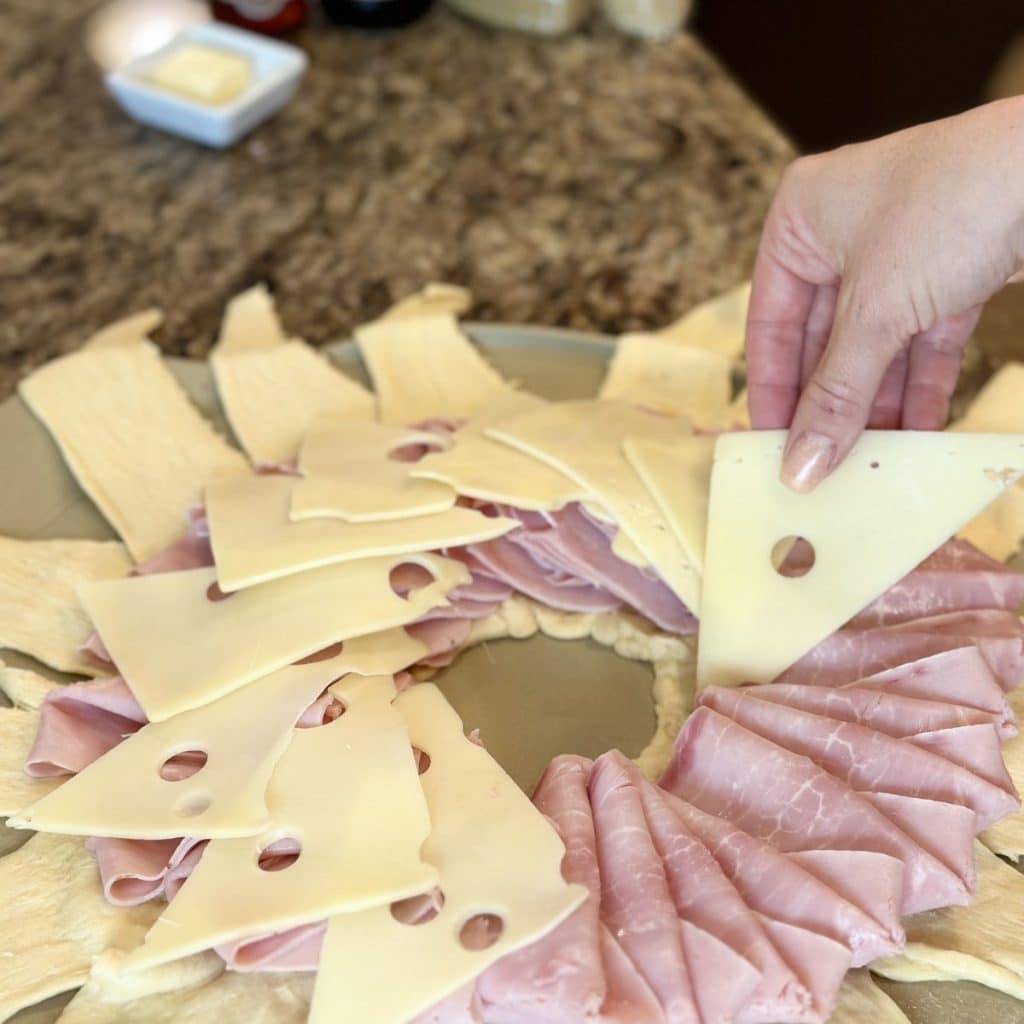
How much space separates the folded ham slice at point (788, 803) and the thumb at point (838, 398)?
14.1 inches

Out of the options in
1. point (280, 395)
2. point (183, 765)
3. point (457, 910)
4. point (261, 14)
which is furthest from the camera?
point (261, 14)

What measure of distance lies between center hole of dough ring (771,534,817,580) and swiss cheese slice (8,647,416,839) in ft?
2.12

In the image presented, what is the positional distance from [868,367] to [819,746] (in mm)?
485

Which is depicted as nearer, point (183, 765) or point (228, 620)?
point (183, 765)

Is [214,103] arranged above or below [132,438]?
above

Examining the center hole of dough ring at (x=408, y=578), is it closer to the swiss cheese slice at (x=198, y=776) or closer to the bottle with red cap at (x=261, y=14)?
the swiss cheese slice at (x=198, y=776)

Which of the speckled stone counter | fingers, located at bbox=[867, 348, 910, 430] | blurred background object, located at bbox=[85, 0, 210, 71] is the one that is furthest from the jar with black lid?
fingers, located at bbox=[867, 348, 910, 430]

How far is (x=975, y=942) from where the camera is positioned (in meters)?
1.37

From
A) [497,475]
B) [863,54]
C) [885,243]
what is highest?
[885,243]

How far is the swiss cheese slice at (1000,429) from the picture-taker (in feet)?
6.12

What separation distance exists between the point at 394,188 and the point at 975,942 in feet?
6.88

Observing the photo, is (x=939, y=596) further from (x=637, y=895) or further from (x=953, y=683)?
(x=637, y=895)

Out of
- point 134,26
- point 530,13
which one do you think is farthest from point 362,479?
point 134,26

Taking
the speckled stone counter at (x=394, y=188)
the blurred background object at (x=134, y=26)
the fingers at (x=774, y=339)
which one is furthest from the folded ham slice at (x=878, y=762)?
the blurred background object at (x=134, y=26)
